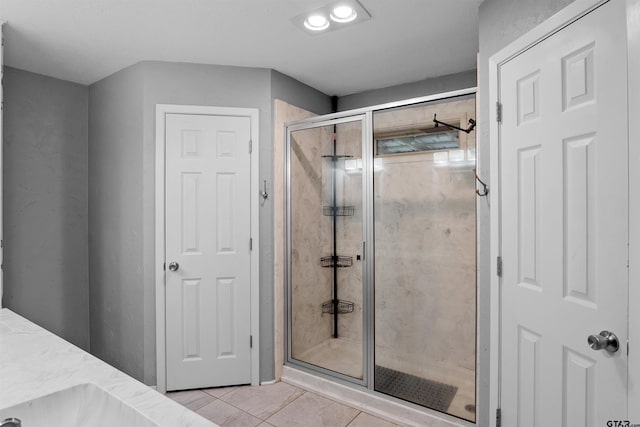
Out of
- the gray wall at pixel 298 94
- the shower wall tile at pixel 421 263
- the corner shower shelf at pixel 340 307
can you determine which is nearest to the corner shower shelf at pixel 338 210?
the shower wall tile at pixel 421 263

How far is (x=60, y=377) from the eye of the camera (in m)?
1.09

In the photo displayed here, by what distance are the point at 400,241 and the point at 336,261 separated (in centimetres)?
58

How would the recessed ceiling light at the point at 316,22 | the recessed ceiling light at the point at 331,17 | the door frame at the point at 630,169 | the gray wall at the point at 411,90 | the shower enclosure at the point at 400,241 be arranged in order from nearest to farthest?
the door frame at the point at 630,169 < the recessed ceiling light at the point at 331,17 < the recessed ceiling light at the point at 316,22 < the shower enclosure at the point at 400,241 < the gray wall at the point at 411,90

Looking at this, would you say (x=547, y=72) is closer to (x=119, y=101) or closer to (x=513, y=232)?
(x=513, y=232)

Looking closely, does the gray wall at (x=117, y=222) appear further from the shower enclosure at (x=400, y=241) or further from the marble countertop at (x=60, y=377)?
the marble countertop at (x=60, y=377)

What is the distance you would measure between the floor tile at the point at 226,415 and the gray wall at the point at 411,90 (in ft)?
8.88

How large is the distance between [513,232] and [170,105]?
7.84ft

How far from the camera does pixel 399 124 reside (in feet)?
8.04

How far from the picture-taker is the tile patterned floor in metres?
2.29

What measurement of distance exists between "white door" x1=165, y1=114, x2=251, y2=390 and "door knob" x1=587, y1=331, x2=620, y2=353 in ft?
7.03

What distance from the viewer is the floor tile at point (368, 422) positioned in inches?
89.1

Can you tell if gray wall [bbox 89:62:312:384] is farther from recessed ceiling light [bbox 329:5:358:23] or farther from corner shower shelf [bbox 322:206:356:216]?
recessed ceiling light [bbox 329:5:358:23]

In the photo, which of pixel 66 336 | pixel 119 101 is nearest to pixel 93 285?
pixel 66 336

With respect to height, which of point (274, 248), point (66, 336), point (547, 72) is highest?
point (547, 72)
